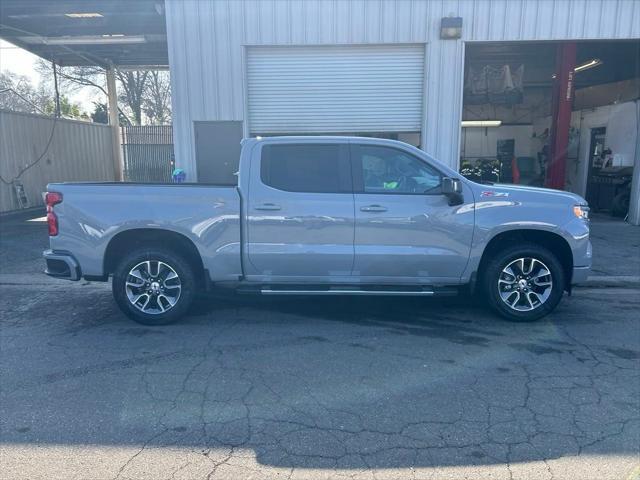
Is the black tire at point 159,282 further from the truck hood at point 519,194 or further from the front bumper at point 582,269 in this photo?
the front bumper at point 582,269

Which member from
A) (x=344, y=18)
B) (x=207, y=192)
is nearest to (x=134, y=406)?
(x=207, y=192)

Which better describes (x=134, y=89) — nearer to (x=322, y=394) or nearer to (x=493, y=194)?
(x=493, y=194)

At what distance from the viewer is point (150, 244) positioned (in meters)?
5.51

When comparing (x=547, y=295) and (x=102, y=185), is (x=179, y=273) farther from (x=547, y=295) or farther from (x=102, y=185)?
(x=547, y=295)

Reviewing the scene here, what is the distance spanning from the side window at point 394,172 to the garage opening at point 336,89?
584 cm

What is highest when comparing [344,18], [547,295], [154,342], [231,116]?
[344,18]

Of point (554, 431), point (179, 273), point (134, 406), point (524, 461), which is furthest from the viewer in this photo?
point (179, 273)

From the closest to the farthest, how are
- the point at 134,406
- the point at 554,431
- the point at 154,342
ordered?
the point at 554,431, the point at 134,406, the point at 154,342

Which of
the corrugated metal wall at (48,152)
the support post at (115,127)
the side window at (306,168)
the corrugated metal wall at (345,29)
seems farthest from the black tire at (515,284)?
the support post at (115,127)

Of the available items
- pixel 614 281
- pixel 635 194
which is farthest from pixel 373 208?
pixel 635 194

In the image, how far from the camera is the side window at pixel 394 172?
539cm

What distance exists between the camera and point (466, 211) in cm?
532

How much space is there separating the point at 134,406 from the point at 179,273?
193cm

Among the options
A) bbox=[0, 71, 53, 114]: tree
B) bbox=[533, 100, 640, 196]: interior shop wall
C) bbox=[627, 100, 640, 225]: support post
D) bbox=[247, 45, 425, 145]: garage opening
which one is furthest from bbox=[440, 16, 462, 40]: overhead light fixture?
bbox=[0, 71, 53, 114]: tree
